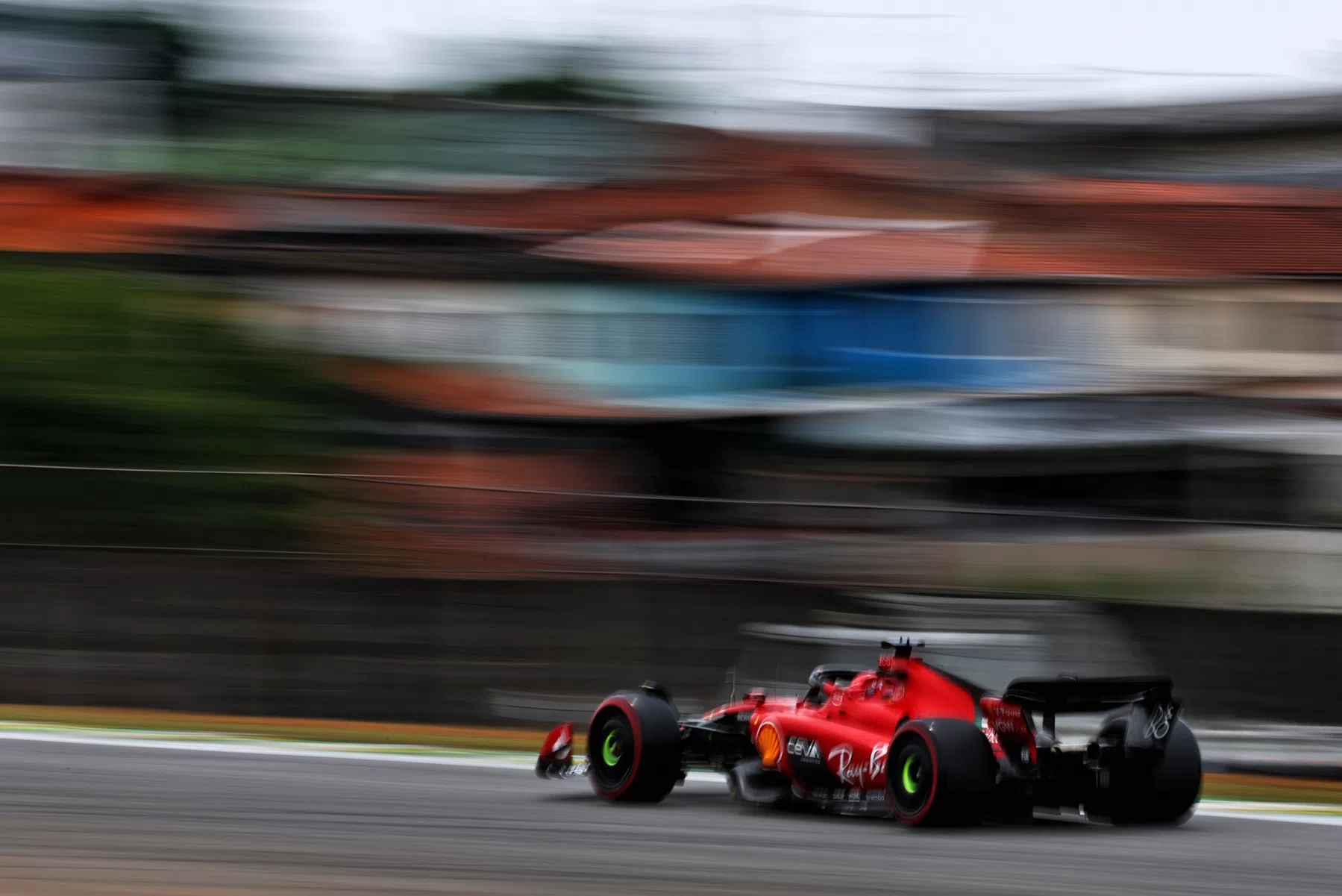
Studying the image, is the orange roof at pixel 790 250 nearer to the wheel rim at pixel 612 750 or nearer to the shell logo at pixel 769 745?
the wheel rim at pixel 612 750

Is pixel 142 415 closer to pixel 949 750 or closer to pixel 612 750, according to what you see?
pixel 612 750

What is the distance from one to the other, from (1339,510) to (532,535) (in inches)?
675

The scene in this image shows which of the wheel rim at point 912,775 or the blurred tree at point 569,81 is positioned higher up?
the blurred tree at point 569,81

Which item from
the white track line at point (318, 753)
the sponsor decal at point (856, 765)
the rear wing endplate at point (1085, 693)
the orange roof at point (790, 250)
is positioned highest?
the orange roof at point (790, 250)

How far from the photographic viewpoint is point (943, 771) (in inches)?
282

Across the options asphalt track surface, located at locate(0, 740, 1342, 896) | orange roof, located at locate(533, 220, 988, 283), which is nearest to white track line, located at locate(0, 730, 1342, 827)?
asphalt track surface, located at locate(0, 740, 1342, 896)

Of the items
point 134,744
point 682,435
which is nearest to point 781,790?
point 134,744

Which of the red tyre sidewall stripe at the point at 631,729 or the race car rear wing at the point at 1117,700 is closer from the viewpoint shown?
the race car rear wing at the point at 1117,700

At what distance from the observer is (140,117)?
32875 millimetres

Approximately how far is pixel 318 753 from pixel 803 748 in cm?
430

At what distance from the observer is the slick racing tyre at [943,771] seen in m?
7.16

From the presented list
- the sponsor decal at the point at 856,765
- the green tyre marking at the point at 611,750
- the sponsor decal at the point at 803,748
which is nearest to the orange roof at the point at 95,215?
the green tyre marking at the point at 611,750

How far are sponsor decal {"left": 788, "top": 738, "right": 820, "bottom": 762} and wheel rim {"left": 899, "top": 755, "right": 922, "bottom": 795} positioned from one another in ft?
2.07

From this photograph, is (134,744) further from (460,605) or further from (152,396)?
(152,396)
